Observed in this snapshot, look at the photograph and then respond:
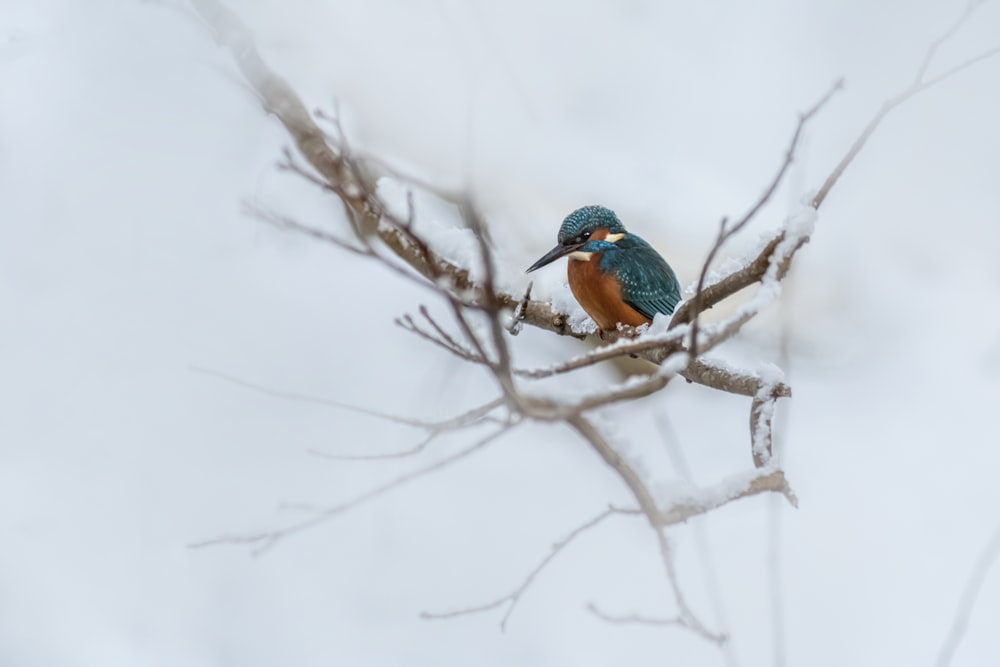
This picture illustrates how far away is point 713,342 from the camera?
142 cm

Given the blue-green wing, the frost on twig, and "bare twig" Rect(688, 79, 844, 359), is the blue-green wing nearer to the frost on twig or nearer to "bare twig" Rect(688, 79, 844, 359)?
the frost on twig

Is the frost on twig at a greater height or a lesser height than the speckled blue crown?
lesser

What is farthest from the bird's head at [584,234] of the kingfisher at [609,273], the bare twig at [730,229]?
the bare twig at [730,229]

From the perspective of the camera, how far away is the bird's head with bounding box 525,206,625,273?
2.67 meters

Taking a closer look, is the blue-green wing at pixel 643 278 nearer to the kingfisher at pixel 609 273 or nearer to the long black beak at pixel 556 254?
the kingfisher at pixel 609 273

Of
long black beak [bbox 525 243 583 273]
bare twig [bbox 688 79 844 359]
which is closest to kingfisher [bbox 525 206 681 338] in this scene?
long black beak [bbox 525 243 583 273]

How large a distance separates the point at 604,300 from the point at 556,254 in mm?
202

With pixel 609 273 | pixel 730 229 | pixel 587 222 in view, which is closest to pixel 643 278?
pixel 609 273

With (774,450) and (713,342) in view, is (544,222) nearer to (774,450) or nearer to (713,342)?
(774,450)

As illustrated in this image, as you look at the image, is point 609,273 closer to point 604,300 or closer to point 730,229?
point 604,300

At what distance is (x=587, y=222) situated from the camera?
276cm

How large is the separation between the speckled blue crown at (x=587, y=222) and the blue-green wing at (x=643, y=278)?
0.23ft

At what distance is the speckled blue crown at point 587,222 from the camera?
271 centimetres

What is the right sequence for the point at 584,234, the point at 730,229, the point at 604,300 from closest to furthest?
the point at 730,229, the point at 604,300, the point at 584,234
